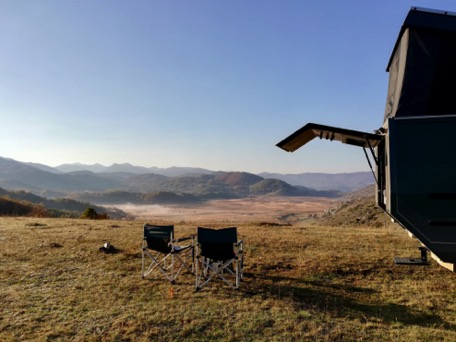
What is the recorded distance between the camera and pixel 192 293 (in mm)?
6984

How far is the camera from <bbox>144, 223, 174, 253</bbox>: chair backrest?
25.7 feet

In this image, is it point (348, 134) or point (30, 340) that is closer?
point (348, 134)

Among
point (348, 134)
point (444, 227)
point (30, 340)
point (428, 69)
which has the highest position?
point (428, 69)

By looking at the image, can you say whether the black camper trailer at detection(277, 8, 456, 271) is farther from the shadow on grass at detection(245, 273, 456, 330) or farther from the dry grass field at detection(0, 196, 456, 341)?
the dry grass field at detection(0, 196, 456, 341)

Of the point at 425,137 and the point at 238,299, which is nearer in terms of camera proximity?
the point at 425,137

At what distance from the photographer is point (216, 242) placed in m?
7.25

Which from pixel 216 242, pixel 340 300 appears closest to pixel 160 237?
pixel 216 242

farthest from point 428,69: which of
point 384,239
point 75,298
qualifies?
point 384,239

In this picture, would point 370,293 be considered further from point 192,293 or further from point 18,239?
point 18,239

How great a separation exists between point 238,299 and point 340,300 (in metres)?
2.14

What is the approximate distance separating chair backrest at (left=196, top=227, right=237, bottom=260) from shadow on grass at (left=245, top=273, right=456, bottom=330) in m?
0.98

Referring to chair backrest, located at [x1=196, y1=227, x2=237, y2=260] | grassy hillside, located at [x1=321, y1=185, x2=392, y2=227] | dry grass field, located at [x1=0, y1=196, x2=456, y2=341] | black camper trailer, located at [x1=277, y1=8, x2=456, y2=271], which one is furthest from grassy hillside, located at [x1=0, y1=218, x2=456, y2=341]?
grassy hillside, located at [x1=321, y1=185, x2=392, y2=227]

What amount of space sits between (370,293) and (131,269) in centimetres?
599

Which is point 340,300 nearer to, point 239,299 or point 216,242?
point 239,299
